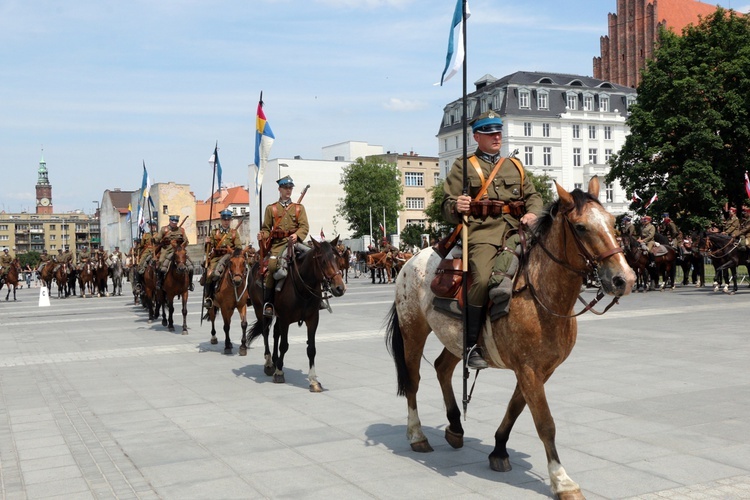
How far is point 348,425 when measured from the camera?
799 centimetres

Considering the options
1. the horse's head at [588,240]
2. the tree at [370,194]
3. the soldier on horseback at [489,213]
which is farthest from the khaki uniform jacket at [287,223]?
the tree at [370,194]

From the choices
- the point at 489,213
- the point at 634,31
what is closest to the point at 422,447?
the point at 489,213

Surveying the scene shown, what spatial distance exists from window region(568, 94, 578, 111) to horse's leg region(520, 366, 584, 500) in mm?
91699

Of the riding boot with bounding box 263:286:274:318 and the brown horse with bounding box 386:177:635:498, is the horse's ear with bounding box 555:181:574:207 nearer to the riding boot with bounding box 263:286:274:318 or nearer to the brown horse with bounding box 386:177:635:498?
the brown horse with bounding box 386:177:635:498

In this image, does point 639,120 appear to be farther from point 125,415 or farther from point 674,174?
point 125,415

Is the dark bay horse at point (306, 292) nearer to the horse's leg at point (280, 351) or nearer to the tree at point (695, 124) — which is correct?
the horse's leg at point (280, 351)

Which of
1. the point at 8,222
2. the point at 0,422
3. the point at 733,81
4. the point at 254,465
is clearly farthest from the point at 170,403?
the point at 8,222

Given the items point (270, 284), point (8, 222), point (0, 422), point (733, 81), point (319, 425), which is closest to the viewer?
point (319, 425)

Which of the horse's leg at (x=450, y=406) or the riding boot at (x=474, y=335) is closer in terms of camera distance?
the riding boot at (x=474, y=335)

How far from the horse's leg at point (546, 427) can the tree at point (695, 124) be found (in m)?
35.3

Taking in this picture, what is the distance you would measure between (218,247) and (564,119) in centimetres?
8212

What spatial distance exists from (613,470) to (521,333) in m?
1.40

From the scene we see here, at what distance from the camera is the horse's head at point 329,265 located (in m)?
10.2

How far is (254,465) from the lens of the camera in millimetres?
6555
